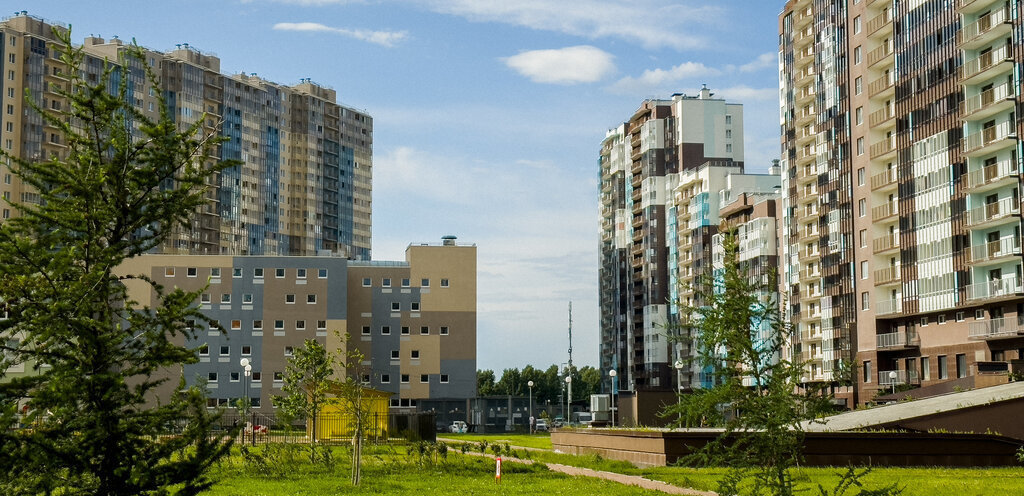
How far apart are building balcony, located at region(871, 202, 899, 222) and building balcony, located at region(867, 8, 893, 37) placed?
12738 millimetres

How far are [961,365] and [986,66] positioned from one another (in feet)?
60.3

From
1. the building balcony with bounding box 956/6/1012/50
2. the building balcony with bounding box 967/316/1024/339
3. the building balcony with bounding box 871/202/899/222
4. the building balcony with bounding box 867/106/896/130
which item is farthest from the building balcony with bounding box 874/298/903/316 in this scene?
the building balcony with bounding box 956/6/1012/50

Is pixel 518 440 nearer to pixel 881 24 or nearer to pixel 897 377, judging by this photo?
pixel 897 377

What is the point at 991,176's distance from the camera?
63938mm

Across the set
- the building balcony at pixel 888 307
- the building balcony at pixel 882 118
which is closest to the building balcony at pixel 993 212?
the building balcony at pixel 888 307

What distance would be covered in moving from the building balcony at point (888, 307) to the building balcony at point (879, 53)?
A: 57.1 feet

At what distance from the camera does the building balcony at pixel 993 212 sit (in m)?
61.9

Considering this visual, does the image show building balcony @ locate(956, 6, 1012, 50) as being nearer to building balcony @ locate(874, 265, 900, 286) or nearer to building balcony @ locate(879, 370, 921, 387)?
building balcony @ locate(874, 265, 900, 286)

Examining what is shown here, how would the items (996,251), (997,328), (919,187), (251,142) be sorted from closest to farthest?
(997,328)
(996,251)
(919,187)
(251,142)

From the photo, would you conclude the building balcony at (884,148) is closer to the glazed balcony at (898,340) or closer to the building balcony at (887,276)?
the building balcony at (887,276)

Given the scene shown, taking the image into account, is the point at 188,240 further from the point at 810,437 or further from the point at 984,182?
the point at 810,437

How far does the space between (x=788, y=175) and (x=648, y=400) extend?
43230mm

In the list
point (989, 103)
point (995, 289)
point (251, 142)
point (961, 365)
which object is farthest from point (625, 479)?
point (251, 142)

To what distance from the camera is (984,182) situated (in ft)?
211
